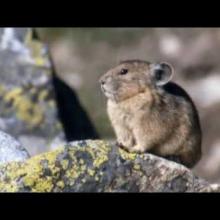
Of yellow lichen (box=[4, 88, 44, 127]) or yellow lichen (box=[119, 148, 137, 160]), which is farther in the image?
yellow lichen (box=[4, 88, 44, 127])

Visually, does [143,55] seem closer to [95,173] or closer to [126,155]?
[126,155]

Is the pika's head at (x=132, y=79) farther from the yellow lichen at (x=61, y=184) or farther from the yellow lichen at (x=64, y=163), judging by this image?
the yellow lichen at (x=61, y=184)

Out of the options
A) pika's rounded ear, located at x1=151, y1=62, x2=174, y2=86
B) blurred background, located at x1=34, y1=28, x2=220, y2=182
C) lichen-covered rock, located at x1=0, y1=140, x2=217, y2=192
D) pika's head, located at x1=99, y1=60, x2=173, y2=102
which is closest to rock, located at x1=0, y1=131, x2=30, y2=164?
lichen-covered rock, located at x1=0, y1=140, x2=217, y2=192

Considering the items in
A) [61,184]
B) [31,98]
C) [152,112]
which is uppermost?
[31,98]

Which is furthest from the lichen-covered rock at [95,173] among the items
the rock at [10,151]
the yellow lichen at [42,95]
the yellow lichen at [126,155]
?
the yellow lichen at [42,95]

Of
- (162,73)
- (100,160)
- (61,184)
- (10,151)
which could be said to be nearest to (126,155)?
(100,160)

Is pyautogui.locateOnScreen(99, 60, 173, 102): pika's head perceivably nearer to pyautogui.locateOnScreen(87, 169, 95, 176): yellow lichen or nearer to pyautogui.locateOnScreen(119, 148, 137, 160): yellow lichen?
pyautogui.locateOnScreen(119, 148, 137, 160): yellow lichen
